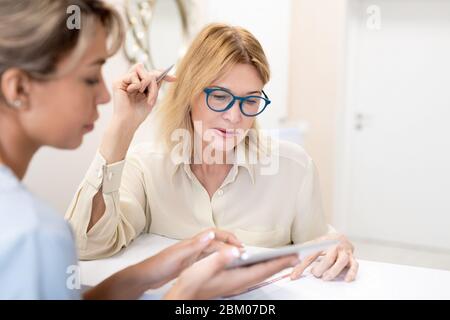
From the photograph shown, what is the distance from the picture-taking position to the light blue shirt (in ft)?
1.47

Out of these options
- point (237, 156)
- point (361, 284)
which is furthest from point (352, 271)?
point (237, 156)

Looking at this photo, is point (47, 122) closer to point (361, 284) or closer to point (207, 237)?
point (207, 237)

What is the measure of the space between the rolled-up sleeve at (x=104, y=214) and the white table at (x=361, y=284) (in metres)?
0.03

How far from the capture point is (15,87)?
1.58 ft

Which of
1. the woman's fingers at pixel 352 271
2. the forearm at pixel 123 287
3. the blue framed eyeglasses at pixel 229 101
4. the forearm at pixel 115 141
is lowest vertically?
the woman's fingers at pixel 352 271

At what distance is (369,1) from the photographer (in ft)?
3.95

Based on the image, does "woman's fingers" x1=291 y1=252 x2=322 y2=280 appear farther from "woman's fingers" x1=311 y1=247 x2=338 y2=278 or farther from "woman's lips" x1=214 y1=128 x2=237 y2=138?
"woman's lips" x1=214 y1=128 x2=237 y2=138

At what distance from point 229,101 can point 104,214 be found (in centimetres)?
28

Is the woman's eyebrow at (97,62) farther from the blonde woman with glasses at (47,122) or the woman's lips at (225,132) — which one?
the woman's lips at (225,132)

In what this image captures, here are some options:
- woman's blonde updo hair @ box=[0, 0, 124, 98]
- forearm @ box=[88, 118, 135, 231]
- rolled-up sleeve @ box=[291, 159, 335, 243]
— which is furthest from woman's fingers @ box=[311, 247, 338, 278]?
woman's blonde updo hair @ box=[0, 0, 124, 98]

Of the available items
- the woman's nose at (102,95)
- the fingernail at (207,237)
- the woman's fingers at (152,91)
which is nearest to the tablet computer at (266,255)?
the fingernail at (207,237)

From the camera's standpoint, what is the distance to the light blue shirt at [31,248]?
449mm
